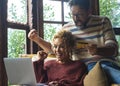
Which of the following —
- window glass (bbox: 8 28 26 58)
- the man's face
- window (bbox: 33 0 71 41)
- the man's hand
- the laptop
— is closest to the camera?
the laptop

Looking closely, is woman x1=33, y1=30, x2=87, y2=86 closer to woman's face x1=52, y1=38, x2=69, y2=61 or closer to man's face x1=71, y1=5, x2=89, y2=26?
woman's face x1=52, y1=38, x2=69, y2=61

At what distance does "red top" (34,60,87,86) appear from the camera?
196 cm

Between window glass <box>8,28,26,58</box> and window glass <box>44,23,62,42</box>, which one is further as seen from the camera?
window glass <box>44,23,62,42</box>

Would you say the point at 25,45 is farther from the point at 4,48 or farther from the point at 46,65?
the point at 46,65

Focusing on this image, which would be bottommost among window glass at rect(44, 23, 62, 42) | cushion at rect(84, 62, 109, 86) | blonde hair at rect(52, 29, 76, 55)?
cushion at rect(84, 62, 109, 86)

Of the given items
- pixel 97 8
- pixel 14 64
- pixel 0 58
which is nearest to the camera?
pixel 14 64

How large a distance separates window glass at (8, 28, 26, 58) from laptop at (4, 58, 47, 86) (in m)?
0.66

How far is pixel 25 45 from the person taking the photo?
2.56m

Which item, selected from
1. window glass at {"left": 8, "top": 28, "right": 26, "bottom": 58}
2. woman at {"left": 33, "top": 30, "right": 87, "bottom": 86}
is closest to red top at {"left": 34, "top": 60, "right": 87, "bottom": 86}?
woman at {"left": 33, "top": 30, "right": 87, "bottom": 86}

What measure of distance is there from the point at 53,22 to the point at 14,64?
1.08m

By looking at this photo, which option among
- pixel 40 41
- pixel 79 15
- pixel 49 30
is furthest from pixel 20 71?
pixel 49 30

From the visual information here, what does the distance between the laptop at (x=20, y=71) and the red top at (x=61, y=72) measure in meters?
0.28

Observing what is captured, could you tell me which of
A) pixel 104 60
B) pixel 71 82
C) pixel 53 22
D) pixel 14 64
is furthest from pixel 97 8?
pixel 14 64

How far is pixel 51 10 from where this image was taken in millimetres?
2682
